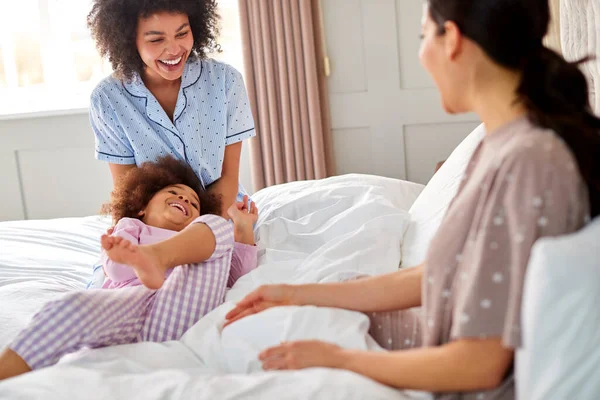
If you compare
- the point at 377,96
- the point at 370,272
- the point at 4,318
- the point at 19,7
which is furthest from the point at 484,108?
the point at 19,7

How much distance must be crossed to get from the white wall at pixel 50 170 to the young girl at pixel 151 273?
1756mm

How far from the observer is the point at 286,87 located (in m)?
3.50

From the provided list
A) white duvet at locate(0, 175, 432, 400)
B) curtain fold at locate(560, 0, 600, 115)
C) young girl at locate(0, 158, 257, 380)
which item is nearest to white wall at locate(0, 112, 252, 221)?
white duvet at locate(0, 175, 432, 400)

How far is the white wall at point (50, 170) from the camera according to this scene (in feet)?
12.6

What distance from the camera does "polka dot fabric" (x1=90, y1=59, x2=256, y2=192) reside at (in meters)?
2.23

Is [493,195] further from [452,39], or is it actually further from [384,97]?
[384,97]

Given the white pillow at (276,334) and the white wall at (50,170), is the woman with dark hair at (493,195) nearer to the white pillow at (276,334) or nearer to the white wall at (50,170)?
the white pillow at (276,334)

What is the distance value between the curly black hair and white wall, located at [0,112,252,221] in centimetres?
158

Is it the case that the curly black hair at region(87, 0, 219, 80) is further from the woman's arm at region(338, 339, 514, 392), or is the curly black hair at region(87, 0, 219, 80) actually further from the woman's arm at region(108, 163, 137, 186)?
the woman's arm at region(338, 339, 514, 392)

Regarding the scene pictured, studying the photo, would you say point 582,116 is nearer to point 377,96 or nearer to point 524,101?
point 524,101

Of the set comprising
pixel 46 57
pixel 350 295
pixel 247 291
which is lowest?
pixel 247 291

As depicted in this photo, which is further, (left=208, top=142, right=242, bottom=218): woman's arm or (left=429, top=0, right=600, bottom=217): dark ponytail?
(left=208, top=142, right=242, bottom=218): woman's arm

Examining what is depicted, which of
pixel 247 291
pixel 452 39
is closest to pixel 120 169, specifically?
pixel 247 291

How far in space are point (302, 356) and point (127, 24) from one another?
1430 mm
